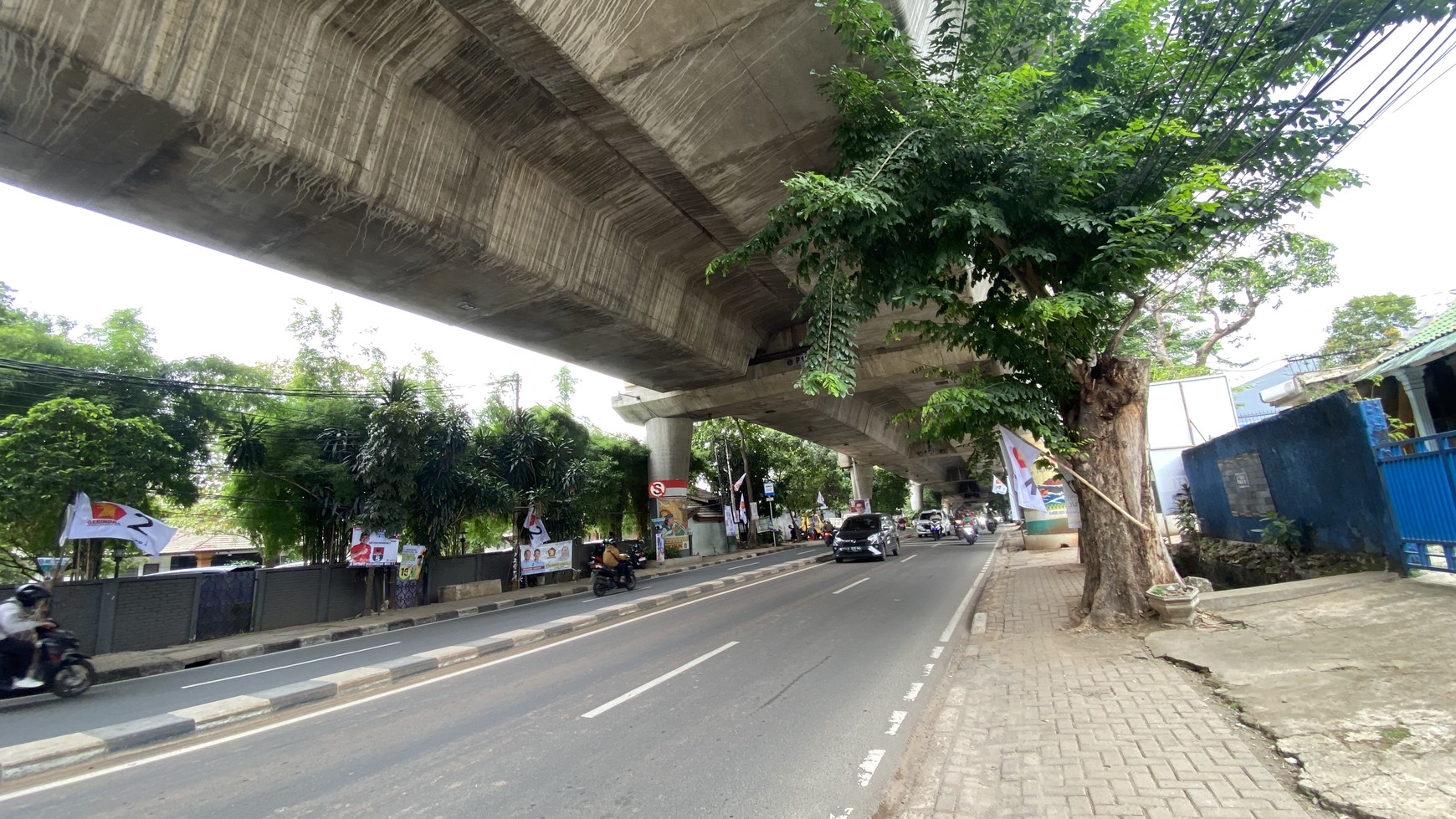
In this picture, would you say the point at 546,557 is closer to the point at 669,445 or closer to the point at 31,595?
the point at 669,445

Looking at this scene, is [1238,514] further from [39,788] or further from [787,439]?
[787,439]

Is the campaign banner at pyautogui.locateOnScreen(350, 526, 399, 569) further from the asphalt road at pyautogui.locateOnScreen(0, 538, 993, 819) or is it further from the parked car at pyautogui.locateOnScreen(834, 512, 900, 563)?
the parked car at pyautogui.locateOnScreen(834, 512, 900, 563)

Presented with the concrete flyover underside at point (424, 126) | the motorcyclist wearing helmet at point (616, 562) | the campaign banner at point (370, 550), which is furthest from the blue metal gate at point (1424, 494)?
the campaign banner at point (370, 550)

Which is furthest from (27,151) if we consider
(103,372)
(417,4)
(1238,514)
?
(1238,514)

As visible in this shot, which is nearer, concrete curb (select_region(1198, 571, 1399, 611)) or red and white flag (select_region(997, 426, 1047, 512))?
concrete curb (select_region(1198, 571, 1399, 611))

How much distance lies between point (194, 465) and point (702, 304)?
39.0 ft

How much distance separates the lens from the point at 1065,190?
24.0 ft

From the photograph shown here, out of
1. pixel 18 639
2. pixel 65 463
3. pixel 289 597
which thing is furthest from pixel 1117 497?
pixel 65 463

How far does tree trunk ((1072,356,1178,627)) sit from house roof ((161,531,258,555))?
32.9 metres

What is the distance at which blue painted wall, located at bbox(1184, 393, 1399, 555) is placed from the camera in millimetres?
7305

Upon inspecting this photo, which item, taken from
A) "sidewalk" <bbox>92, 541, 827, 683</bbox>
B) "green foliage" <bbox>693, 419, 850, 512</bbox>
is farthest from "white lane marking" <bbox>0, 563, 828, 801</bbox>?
"green foliage" <bbox>693, 419, 850, 512</bbox>

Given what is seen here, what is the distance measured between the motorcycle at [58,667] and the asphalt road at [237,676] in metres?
0.13

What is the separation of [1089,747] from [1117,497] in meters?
4.73

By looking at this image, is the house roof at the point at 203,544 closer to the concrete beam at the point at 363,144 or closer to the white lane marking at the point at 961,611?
the concrete beam at the point at 363,144
